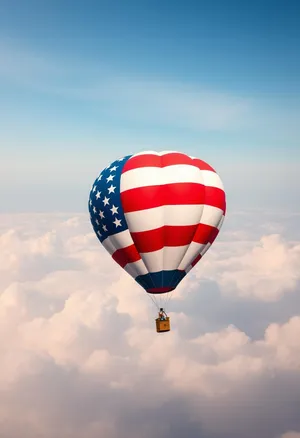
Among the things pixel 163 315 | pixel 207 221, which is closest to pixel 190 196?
pixel 207 221

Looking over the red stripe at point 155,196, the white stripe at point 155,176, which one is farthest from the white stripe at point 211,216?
the white stripe at point 155,176

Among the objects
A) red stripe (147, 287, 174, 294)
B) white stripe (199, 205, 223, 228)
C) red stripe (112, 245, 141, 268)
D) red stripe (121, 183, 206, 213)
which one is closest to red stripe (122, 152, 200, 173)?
red stripe (121, 183, 206, 213)

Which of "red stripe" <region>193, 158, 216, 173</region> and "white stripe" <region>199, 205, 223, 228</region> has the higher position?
"red stripe" <region>193, 158, 216, 173</region>

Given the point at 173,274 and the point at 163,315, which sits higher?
the point at 173,274

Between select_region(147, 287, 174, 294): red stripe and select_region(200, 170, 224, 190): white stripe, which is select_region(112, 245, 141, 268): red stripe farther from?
select_region(200, 170, 224, 190): white stripe

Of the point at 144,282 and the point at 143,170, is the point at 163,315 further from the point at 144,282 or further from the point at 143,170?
the point at 143,170
